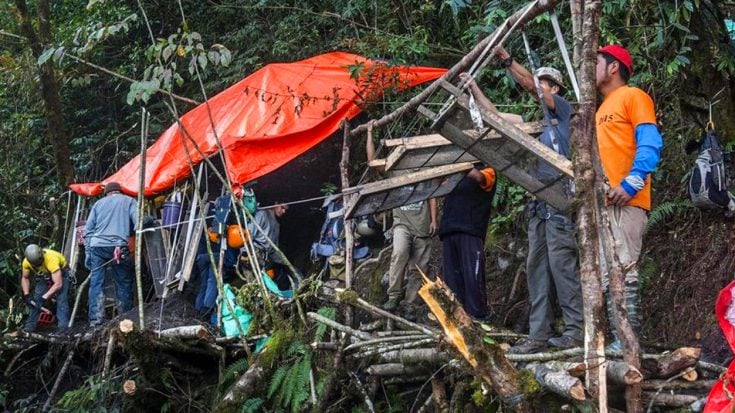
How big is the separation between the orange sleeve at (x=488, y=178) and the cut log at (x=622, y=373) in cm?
265

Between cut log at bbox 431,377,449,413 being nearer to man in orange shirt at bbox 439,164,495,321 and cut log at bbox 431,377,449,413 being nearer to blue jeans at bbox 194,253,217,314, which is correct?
man in orange shirt at bbox 439,164,495,321

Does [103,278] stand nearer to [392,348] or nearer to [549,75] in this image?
[392,348]

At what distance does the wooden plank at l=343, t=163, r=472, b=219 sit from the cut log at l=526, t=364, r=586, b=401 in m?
1.93

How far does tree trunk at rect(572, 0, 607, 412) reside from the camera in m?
4.17

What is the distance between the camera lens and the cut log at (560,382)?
4.44 m

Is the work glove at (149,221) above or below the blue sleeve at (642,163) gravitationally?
below

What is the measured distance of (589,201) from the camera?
13.9ft

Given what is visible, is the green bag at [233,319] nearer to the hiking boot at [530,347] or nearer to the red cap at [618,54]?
the hiking boot at [530,347]

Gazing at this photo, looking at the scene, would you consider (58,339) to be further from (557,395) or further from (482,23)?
(557,395)

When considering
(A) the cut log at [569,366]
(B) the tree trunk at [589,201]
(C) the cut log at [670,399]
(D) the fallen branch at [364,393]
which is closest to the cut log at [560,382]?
(A) the cut log at [569,366]

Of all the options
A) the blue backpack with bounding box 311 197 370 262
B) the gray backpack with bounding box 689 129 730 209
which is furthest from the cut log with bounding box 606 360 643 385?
the blue backpack with bounding box 311 197 370 262

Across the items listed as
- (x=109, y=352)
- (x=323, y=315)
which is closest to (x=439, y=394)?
(x=323, y=315)

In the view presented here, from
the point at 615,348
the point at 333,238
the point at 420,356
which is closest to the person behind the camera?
the point at 615,348

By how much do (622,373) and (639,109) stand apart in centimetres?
175
